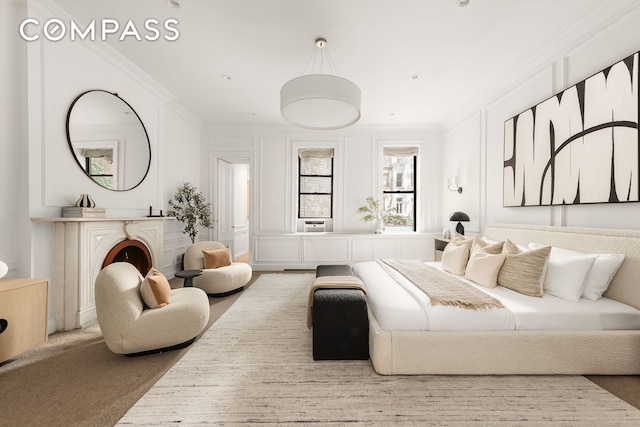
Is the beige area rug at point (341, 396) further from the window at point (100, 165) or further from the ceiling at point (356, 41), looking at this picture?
the ceiling at point (356, 41)

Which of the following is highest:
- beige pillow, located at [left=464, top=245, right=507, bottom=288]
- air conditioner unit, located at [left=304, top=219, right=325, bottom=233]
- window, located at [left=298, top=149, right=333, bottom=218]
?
window, located at [left=298, top=149, right=333, bottom=218]

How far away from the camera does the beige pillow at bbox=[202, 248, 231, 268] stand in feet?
12.7

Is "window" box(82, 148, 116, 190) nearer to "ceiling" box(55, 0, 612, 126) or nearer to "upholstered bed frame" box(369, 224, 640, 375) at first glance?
"ceiling" box(55, 0, 612, 126)

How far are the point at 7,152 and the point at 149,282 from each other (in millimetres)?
1728

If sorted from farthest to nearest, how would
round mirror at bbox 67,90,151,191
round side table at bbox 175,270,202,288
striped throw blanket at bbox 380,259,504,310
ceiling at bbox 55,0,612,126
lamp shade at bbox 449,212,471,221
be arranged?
lamp shade at bbox 449,212,471,221, round side table at bbox 175,270,202,288, round mirror at bbox 67,90,151,191, ceiling at bbox 55,0,612,126, striped throw blanket at bbox 380,259,504,310

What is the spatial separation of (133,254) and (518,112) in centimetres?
545

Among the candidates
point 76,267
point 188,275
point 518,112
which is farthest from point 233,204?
point 518,112

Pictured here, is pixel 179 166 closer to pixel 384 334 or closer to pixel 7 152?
pixel 7 152

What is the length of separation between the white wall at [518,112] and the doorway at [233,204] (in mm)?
4274

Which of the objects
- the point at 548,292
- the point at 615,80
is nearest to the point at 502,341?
the point at 548,292

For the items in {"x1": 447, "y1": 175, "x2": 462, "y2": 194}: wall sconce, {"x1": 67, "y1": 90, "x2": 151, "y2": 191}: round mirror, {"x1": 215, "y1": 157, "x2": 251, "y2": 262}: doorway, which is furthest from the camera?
{"x1": 215, "y1": 157, "x2": 251, "y2": 262}: doorway

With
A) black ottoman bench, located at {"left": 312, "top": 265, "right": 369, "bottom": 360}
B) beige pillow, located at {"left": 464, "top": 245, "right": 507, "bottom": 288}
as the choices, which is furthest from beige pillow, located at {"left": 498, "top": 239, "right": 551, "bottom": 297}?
black ottoman bench, located at {"left": 312, "top": 265, "right": 369, "bottom": 360}

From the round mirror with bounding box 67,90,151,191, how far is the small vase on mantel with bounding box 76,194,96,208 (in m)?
0.32

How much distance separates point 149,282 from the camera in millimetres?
2238
